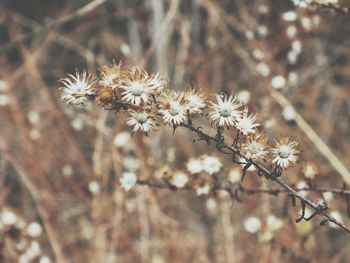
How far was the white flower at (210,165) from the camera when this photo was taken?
175 centimetres

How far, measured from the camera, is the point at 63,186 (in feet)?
11.6

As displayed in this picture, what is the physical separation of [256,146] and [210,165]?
25.1 inches

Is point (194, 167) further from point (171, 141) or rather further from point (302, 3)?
point (171, 141)

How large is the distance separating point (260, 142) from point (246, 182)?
1787 mm

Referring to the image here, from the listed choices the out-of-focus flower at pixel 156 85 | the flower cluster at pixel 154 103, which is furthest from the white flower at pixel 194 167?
the out-of-focus flower at pixel 156 85

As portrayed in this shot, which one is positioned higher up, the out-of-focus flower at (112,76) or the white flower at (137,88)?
the out-of-focus flower at (112,76)

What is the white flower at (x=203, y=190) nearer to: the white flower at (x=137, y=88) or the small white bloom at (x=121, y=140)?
the white flower at (x=137, y=88)

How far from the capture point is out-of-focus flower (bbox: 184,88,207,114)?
1126 mm

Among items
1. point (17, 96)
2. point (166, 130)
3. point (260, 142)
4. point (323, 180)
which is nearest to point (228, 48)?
point (166, 130)

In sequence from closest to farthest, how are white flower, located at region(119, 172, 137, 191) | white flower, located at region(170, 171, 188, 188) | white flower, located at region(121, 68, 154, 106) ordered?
white flower, located at region(121, 68, 154, 106), white flower, located at region(170, 171, 188, 188), white flower, located at region(119, 172, 137, 191)

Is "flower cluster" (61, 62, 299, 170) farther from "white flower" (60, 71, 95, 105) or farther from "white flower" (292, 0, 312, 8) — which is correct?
"white flower" (292, 0, 312, 8)

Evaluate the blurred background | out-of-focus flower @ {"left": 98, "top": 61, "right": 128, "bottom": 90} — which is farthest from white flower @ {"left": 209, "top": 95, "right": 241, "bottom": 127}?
the blurred background

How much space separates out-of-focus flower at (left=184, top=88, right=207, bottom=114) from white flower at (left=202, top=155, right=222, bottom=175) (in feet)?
2.06

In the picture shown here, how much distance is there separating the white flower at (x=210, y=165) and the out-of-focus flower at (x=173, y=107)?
66 centimetres
